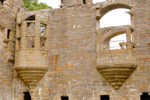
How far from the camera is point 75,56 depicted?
37.5 ft

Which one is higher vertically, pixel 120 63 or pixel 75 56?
pixel 75 56

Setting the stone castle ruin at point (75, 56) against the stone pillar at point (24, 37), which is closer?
the stone castle ruin at point (75, 56)

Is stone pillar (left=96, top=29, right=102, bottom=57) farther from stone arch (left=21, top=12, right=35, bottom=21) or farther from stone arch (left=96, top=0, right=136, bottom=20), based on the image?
stone arch (left=21, top=12, right=35, bottom=21)

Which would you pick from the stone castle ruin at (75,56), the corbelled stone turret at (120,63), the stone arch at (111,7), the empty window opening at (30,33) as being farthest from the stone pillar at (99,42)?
the empty window opening at (30,33)

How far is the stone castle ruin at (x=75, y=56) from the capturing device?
1022 centimetres

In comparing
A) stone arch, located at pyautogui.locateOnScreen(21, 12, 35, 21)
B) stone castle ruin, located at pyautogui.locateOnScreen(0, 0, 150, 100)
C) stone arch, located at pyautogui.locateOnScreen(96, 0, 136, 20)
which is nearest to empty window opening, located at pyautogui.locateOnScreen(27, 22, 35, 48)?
stone castle ruin, located at pyautogui.locateOnScreen(0, 0, 150, 100)

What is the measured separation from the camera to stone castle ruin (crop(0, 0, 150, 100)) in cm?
1022

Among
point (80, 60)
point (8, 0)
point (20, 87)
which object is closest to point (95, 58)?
point (80, 60)

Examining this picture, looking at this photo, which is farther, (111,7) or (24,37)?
(24,37)

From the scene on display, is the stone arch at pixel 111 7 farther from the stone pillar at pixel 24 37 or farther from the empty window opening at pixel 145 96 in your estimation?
the empty window opening at pixel 145 96

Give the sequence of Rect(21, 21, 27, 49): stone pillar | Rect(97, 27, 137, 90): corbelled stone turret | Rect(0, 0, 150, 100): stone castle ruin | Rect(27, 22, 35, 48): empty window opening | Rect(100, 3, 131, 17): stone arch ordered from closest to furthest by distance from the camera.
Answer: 1. Rect(97, 27, 137, 90): corbelled stone turret
2. Rect(0, 0, 150, 100): stone castle ruin
3. Rect(100, 3, 131, 17): stone arch
4. Rect(21, 21, 27, 49): stone pillar
5. Rect(27, 22, 35, 48): empty window opening

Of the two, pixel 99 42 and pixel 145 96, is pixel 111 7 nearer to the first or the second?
pixel 99 42

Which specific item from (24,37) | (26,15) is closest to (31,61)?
(24,37)

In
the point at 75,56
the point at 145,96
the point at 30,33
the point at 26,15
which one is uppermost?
the point at 26,15
